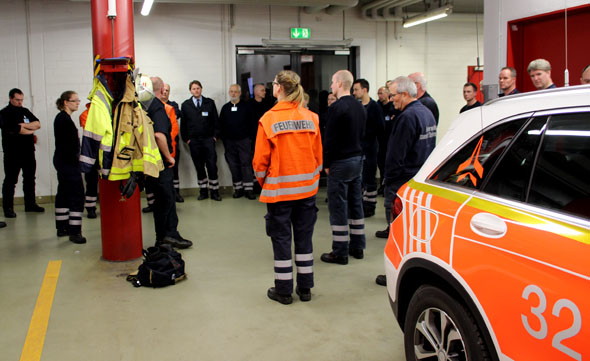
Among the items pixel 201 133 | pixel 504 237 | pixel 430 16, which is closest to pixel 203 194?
pixel 201 133

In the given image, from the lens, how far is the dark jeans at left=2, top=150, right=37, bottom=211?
27.4ft

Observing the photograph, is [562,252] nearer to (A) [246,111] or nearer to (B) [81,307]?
(B) [81,307]

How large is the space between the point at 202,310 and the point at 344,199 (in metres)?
1.84

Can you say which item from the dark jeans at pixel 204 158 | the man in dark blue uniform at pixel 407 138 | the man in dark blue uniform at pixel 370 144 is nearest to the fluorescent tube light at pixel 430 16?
the man in dark blue uniform at pixel 370 144

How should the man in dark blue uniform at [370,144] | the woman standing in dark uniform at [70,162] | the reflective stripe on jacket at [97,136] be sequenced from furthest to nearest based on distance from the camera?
the man in dark blue uniform at [370,144] → the woman standing in dark uniform at [70,162] → the reflective stripe on jacket at [97,136]

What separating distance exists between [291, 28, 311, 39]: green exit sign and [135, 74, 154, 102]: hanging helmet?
5537 mm

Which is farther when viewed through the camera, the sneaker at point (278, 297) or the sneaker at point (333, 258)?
the sneaker at point (333, 258)

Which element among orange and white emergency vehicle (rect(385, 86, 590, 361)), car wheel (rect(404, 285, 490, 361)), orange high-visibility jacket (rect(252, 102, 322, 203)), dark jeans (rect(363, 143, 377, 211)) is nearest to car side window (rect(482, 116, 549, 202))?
orange and white emergency vehicle (rect(385, 86, 590, 361))

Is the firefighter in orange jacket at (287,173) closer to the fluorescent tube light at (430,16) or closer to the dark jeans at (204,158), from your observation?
the dark jeans at (204,158)

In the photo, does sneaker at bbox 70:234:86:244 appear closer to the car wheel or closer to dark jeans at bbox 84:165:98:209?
dark jeans at bbox 84:165:98:209

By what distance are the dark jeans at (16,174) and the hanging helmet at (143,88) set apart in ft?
12.6

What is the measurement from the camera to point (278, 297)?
14.9 ft

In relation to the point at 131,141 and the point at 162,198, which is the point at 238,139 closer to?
the point at 162,198

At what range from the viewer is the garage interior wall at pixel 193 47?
9711 millimetres
